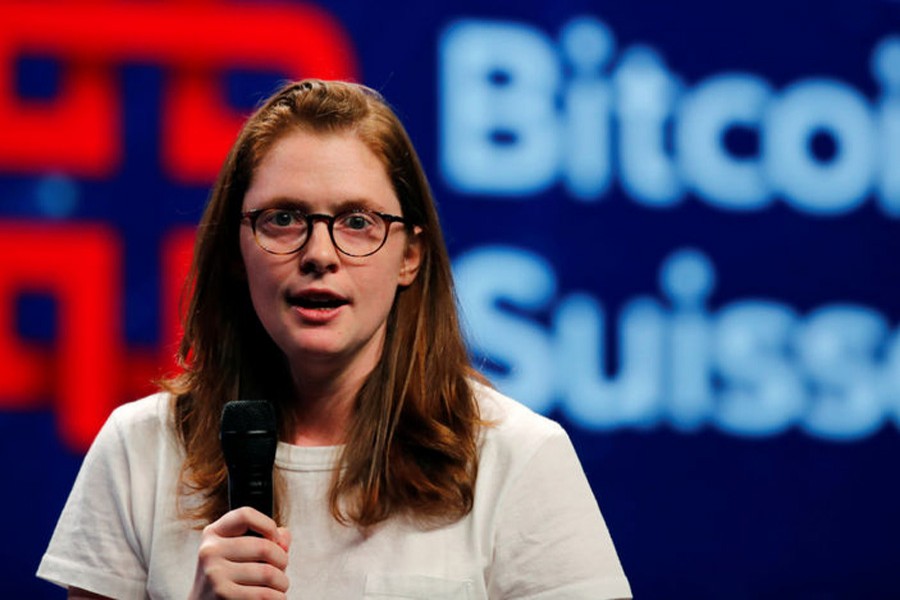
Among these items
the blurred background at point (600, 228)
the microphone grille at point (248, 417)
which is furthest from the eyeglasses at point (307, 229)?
the blurred background at point (600, 228)

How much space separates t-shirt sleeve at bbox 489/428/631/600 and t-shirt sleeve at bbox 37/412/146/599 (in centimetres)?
51

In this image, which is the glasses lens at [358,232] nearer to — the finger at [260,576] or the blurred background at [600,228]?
the finger at [260,576]

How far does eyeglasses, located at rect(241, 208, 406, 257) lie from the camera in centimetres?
162

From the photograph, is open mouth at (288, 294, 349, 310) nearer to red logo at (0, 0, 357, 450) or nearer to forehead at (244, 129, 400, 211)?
forehead at (244, 129, 400, 211)

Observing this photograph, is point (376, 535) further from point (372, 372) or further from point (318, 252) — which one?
point (318, 252)

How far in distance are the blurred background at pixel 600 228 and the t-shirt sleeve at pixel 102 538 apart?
1316mm

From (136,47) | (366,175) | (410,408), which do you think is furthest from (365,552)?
(136,47)

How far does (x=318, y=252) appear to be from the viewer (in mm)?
1581

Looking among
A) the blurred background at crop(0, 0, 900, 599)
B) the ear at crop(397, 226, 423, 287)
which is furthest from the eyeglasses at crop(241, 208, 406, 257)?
the blurred background at crop(0, 0, 900, 599)

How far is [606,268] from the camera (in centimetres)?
345

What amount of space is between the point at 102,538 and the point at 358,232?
56 centimetres

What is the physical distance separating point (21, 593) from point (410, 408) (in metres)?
1.74

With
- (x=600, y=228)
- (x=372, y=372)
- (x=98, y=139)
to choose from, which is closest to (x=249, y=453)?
(x=372, y=372)

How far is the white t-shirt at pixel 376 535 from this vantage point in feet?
5.28
